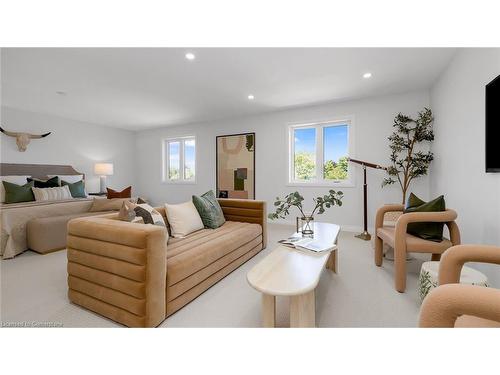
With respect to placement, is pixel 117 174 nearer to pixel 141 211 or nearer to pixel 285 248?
pixel 141 211

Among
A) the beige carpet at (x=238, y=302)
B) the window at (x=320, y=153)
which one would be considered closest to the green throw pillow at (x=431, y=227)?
the beige carpet at (x=238, y=302)

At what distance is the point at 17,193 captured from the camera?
126 inches

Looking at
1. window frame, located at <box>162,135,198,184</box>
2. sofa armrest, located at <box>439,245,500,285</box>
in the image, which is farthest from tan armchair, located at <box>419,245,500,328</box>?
window frame, located at <box>162,135,198,184</box>

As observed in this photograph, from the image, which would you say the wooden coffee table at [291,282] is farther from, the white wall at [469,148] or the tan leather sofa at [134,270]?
the white wall at [469,148]

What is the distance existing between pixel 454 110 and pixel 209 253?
121 inches

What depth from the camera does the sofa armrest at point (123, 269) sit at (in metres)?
1.26

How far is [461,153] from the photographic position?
2244 millimetres

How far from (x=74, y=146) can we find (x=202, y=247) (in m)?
5.08

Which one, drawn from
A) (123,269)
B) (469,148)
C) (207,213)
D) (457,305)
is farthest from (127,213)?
(469,148)

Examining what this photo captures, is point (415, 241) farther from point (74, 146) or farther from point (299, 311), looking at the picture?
point (74, 146)

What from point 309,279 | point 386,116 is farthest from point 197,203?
point 386,116

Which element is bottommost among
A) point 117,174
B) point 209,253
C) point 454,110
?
point 209,253

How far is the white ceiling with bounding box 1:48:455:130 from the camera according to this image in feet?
7.63
